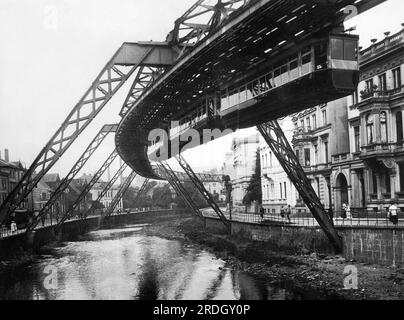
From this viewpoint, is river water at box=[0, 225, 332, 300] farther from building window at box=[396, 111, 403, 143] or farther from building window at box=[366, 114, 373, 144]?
building window at box=[396, 111, 403, 143]

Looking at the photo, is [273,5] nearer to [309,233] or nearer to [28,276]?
[309,233]

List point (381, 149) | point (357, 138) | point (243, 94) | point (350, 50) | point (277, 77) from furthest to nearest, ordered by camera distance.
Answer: point (357, 138), point (381, 149), point (243, 94), point (277, 77), point (350, 50)

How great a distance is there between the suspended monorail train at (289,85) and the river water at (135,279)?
637 centimetres

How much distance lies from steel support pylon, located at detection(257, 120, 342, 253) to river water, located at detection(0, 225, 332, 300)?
4000mm

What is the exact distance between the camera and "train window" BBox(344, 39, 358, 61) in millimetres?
12320

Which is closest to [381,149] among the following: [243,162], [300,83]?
[300,83]

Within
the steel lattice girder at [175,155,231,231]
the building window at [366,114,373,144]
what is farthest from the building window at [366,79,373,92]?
the steel lattice girder at [175,155,231,231]

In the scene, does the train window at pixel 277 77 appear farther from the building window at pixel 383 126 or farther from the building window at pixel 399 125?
the building window at pixel 383 126

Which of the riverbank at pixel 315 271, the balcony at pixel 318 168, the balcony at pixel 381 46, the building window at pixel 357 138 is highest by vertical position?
the balcony at pixel 381 46

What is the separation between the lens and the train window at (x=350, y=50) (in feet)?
40.4

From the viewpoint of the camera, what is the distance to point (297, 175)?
21.4 m

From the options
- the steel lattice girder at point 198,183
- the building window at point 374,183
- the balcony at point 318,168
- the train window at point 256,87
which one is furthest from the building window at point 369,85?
the train window at point 256,87

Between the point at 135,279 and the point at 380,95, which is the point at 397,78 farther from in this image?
the point at 135,279

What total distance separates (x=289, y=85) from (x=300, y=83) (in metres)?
0.31
